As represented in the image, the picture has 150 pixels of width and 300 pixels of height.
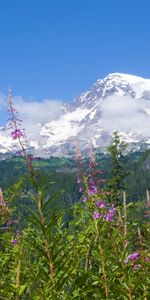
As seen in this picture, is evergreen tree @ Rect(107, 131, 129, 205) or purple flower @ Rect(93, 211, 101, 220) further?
evergreen tree @ Rect(107, 131, 129, 205)

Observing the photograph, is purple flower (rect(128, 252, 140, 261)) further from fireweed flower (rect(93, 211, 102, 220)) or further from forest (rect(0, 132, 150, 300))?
fireweed flower (rect(93, 211, 102, 220))

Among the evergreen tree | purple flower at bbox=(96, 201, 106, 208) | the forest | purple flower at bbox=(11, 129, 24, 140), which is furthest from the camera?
the evergreen tree

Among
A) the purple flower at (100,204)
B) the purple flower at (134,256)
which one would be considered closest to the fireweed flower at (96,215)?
the purple flower at (100,204)

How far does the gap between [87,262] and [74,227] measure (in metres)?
1.37

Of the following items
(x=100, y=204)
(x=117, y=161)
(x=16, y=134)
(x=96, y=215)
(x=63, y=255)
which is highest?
(x=117, y=161)

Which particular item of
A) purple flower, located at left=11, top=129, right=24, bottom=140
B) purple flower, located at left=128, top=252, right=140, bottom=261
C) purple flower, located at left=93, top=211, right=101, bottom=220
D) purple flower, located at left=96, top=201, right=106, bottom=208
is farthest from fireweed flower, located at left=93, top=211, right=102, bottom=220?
purple flower, located at left=11, top=129, right=24, bottom=140

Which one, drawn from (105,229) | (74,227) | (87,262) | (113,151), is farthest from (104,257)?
(113,151)

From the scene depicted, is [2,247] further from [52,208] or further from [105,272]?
[52,208]

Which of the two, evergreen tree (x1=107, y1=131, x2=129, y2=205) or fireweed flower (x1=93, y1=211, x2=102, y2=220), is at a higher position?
evergreen tree (x1=107, y1=131, x2=129, y2=205)

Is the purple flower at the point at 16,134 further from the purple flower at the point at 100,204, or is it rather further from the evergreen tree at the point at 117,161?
the evergreen tree at the point at 117,161

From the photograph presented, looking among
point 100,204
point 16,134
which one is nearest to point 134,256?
point 100,204

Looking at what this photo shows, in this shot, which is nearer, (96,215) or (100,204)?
(96,215)

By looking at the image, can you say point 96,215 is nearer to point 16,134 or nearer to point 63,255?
point 16,134

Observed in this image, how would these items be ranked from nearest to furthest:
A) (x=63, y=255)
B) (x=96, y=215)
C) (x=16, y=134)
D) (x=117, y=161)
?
(x=63, y=255) < (x=16, y=134) < (x=96, y=215) < (x=117, y=161)
